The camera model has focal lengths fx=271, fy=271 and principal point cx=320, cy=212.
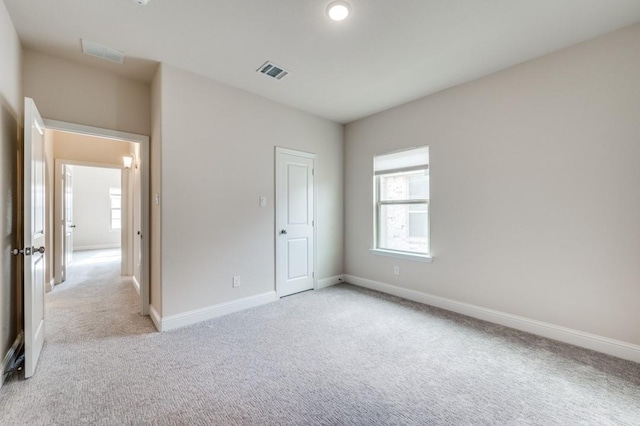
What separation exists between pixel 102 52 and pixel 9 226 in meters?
1.76

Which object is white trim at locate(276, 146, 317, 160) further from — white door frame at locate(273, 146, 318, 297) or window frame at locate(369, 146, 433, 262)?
window frame at locate(369, 146, 433, 262)

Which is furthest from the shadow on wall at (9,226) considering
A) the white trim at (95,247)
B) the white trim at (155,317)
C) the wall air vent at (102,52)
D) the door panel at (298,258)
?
the white trim at (95,247)

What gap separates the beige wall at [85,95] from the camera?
264 centimetres

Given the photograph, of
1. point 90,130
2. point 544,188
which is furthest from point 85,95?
point 544,188

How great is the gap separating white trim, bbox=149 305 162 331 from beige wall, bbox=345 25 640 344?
3088 mm

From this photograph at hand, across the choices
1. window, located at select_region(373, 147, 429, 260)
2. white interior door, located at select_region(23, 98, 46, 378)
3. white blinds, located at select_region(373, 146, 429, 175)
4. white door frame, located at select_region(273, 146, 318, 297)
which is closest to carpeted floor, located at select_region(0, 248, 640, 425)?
white interior door, located at select_region(23, 98, 46, 378)

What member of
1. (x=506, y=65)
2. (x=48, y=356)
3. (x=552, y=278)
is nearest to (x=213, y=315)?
(x=48, y=356)

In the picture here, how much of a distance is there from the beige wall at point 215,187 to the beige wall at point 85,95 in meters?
0.65

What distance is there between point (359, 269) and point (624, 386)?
9.85 ft

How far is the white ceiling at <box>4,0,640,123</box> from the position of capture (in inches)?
80.3

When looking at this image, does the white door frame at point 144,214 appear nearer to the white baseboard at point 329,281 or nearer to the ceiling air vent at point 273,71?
the ceiling air vent at point 273,71

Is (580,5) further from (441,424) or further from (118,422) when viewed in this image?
(118,422)

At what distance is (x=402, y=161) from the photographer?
13.0ft

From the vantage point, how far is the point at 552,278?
263 cm
